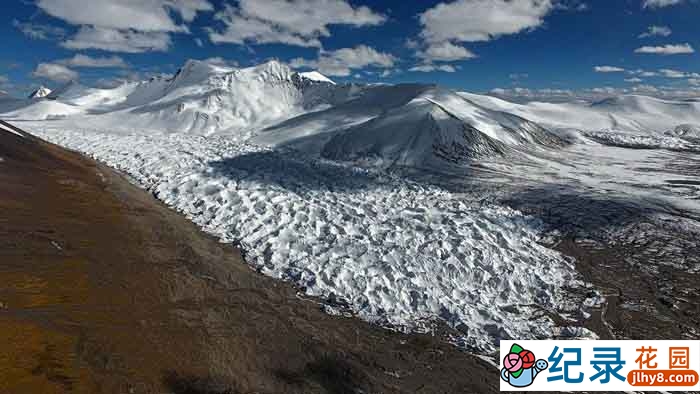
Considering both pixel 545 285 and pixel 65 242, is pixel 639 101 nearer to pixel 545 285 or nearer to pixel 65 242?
pixel 545 285

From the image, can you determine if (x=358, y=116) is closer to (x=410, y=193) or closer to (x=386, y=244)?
(x=410, y=193)

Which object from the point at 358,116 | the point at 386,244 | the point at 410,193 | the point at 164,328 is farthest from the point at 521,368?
the point at 358,116

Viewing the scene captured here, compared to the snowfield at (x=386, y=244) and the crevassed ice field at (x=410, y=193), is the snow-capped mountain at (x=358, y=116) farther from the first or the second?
the snowfield at (x=386, y=244)

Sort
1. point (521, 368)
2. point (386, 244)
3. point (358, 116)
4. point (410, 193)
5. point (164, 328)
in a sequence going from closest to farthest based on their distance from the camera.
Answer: point (164, 328) < point (521, 368) < point (386, 244) < point (410, 193) < point (358, 116)

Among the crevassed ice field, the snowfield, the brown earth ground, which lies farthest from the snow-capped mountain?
the brown earth ground

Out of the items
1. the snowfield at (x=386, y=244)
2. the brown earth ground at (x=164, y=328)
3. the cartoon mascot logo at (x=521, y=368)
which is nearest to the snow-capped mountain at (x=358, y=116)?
the snowfield at (x=386, y=244)

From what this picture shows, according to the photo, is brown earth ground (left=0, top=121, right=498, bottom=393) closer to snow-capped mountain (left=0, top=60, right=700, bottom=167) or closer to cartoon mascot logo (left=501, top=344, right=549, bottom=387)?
cartoon mascot logo (left=501, top=344, right=549, bottom=387)
